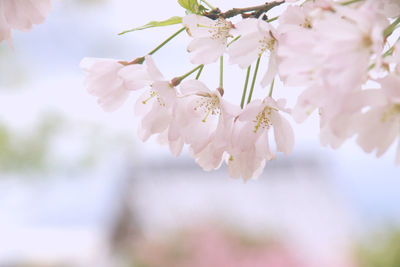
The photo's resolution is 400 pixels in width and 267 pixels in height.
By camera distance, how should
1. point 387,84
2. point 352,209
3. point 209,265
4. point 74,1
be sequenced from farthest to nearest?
point 352,209 < point 74,1 < point 209,265 < point 387,84

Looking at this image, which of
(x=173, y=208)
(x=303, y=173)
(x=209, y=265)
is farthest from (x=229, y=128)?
(x=303, y=173)

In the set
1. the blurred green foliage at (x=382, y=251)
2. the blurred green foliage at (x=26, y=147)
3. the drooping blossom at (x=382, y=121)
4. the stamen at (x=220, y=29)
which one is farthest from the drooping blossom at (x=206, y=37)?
the blurred green foliage at (x=26, y=147)

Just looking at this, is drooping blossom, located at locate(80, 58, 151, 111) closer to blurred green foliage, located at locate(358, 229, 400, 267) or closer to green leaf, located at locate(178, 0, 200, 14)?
green leaf, located at locate(178, 0, 200, 14)

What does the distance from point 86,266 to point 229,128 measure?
4.76 meters

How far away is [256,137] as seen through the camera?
1.07 feet

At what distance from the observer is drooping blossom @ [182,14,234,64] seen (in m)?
0.32

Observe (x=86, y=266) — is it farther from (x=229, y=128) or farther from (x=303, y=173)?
(x=229, y=128)

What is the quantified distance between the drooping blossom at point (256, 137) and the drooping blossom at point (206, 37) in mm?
43

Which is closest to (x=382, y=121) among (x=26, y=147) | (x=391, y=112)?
(x=391, y=112)

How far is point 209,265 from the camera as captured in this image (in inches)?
112

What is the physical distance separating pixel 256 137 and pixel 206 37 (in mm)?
73

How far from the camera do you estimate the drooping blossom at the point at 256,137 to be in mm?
315

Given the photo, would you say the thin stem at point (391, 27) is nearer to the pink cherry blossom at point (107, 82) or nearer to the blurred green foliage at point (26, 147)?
the pink cherry blossom at point (107, 82)

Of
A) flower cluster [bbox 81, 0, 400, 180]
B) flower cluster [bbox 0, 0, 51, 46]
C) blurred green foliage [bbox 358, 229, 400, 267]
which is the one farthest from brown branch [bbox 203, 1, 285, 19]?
blurred green foliage [bbox 358, 229, 400, 267]
